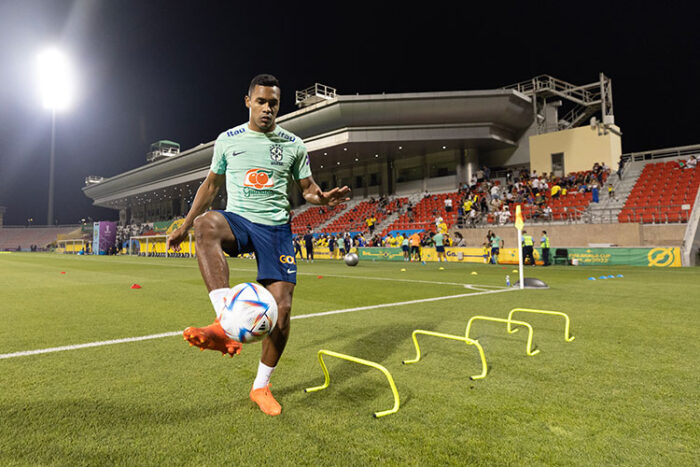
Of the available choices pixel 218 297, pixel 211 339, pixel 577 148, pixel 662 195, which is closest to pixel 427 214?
pixel 577 148

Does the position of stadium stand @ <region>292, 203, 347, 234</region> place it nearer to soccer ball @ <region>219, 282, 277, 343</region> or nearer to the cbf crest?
the cbf crest

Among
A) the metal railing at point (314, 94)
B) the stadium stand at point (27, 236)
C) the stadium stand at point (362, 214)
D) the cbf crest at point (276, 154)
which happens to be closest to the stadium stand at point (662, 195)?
the stadium stand at point (362, 214)

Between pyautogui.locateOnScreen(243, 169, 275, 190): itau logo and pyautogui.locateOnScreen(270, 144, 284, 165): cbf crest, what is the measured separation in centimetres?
12

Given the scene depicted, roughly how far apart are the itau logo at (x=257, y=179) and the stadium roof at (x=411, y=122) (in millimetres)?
31702

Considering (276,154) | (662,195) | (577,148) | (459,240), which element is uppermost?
(577,148)

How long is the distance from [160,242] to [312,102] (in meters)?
22.9

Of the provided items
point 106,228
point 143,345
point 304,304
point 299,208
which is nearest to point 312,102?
A: point 299,208

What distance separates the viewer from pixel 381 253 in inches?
1089

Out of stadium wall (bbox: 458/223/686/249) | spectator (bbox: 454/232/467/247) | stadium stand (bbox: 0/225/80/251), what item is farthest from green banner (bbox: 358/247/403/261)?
stadium stand (bbox: 0/225/80/251)

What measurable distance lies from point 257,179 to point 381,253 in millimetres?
24998

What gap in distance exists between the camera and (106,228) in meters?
51.7

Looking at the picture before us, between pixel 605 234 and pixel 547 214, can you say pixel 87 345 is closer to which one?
pixel 605 234

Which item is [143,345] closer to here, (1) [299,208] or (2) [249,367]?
(2) [249,367]

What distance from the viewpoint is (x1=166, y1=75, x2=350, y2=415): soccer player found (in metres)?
2.69
